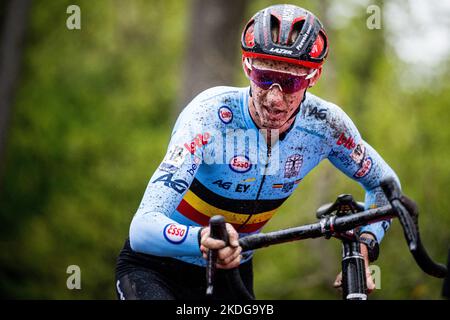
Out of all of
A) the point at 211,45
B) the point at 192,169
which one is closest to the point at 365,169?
the point at 192,169

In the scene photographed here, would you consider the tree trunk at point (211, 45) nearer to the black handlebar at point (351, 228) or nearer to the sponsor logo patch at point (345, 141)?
the sponsor logo patch at point (345, 141)

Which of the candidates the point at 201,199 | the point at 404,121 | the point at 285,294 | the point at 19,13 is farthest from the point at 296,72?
the point at 19,13

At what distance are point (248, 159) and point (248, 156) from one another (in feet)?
0.06

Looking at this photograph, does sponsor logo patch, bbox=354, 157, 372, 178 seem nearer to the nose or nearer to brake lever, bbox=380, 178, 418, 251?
the nose

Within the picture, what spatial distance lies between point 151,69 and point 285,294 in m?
10.9

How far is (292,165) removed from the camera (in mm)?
4301

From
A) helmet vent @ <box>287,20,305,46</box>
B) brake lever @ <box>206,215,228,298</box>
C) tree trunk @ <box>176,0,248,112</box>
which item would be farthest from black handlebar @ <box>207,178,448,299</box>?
tree trunk @ <box>176,0,248,112</box>

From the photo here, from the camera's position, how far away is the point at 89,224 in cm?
1730

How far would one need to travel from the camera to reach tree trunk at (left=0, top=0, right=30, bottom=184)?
14562 mm

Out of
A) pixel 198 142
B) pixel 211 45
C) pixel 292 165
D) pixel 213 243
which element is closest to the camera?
pixel 213 243

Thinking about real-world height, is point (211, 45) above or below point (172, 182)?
above

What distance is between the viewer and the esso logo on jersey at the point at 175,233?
10.9 feet

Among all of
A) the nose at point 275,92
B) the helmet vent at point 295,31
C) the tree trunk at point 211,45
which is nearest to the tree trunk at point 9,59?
the tree trunk at point 211,45

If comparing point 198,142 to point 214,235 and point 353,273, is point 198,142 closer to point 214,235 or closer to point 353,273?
point 214,235
